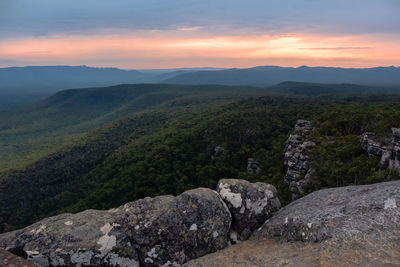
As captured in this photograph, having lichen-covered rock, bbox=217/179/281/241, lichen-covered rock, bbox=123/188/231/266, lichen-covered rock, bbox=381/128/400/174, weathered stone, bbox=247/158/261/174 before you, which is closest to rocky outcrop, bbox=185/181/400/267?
lichen-covered rock, bbox=217/179/281/241

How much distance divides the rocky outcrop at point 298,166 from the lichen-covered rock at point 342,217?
68.4 ft

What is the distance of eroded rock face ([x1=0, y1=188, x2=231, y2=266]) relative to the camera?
10336 millimetres

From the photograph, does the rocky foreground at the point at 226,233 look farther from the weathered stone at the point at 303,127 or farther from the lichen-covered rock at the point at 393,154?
the weathered stone at the point at 303,127

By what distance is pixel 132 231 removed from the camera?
11141 mm

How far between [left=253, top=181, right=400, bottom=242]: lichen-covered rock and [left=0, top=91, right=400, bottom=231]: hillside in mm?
19057

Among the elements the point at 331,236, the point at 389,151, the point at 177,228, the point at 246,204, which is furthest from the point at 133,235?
the point at 389,151

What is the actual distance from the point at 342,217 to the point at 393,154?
69.2 feet

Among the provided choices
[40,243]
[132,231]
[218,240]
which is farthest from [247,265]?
[40,243]

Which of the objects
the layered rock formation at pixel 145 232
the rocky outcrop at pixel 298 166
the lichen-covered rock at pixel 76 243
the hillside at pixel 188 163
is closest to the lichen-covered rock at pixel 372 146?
the hillside at pixel 188 163

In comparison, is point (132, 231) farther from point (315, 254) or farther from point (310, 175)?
point (310, 175)

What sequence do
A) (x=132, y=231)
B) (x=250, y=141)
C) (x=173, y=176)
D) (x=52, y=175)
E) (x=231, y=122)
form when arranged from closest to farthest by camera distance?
(x=132, y=231)
(x=173, y=176)
(x=250, y=141)
(x=231, y=122)
(x=52, y=175)

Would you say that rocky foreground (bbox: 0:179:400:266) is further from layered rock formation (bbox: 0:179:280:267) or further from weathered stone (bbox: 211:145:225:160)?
weathered stone (bbox: 211:145:225:160)

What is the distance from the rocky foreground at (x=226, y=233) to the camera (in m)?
9.30

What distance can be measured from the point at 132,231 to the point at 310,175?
2822 centimetres
